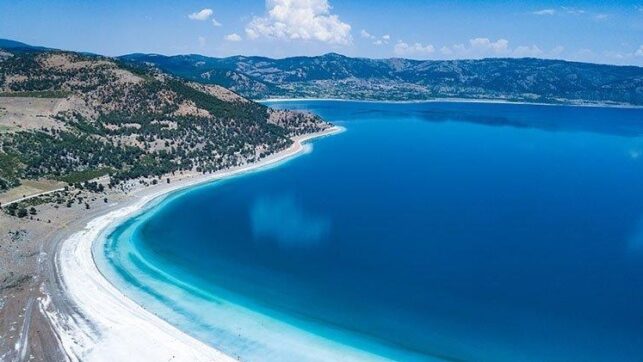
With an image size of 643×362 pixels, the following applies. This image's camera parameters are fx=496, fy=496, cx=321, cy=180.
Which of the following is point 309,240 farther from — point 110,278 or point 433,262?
point 110,278

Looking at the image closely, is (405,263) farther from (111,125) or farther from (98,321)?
(111,125)

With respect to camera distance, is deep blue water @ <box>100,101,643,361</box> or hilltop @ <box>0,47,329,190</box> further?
hilltop @ <box>0,47,329,190</box>

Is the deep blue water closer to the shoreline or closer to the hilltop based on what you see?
the shoreline

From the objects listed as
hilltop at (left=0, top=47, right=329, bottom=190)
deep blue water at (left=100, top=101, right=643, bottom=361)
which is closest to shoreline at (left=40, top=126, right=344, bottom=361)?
deep blue water at (left=100, top=101, right=643, bottom=361)

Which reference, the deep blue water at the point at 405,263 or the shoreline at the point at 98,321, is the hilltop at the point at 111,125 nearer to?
the deep blue water at the point at 405,263

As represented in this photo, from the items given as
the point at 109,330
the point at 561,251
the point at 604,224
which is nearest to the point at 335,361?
the point at 109,330
